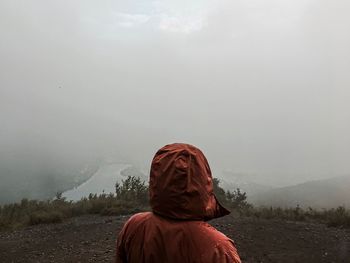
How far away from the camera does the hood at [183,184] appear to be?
237cm

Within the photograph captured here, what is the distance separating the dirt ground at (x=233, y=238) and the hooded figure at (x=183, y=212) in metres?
6.53

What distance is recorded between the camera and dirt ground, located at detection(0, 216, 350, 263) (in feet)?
29.8

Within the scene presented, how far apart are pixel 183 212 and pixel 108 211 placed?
1128cm

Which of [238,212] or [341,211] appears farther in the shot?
[238,212]

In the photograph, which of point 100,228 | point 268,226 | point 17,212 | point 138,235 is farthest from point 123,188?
point 138,235

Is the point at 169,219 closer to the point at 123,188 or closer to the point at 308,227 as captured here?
the point at 308,227

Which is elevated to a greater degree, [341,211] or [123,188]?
[123,188]

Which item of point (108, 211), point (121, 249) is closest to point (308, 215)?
point (108, 211)

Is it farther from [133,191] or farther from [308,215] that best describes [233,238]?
[133,191]

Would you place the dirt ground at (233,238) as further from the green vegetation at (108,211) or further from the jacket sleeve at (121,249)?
the jacket sleeve at (121,249)

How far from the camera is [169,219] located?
2.46 meters

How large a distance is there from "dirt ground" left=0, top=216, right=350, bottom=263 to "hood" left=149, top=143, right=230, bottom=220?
6.64 metres

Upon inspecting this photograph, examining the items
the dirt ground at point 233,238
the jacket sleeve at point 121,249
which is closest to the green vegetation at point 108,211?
the dirt ground at point 233,238

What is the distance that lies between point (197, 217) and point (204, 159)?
30 centimetres
